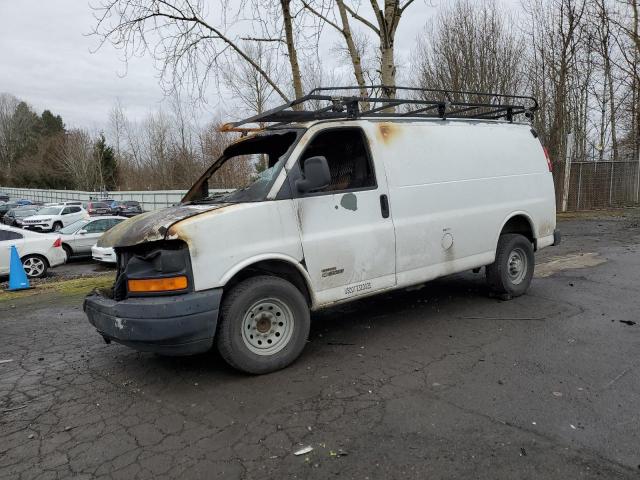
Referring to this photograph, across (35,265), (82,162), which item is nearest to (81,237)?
(35,265)

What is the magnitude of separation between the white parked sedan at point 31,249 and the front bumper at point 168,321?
31.5 feet

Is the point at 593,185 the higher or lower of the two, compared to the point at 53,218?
higher

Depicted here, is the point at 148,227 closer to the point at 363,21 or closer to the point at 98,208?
the point at 363,21

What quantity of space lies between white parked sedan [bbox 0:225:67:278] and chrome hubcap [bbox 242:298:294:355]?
33.0 feet

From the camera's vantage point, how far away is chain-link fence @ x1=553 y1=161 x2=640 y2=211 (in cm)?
2008

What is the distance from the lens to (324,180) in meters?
4.19

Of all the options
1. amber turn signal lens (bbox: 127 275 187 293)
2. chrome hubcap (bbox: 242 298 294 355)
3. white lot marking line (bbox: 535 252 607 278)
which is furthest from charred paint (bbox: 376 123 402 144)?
white lot marking line (bbox: 535 252 607 278)

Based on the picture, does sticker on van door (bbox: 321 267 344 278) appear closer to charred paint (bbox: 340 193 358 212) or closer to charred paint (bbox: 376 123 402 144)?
charred paint (bbox: 340 193 358 212)

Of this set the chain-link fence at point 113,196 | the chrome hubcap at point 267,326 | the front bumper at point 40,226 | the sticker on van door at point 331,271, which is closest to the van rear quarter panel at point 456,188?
the sticker on van door at point 331,271

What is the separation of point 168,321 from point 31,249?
10473 mm

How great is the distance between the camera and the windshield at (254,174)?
4.27 m

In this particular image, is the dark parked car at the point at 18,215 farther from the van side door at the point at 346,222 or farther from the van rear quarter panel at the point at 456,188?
the van rear quarter panel at the point at 456,188

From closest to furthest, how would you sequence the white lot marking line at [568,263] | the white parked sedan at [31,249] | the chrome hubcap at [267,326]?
the chrome hubcap at [267,326], the white lot marking line at [568,263], the white parked sedan at [31,249]

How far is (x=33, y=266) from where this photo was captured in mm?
12312
